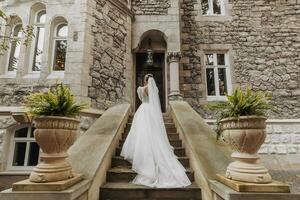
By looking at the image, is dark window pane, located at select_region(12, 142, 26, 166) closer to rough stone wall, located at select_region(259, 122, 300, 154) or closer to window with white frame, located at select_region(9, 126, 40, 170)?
window with white frame, located at select_region(9, 126, 40, 170)

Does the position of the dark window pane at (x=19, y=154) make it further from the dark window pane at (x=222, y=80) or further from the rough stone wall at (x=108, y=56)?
the dark window pane at (x=222, y=80)

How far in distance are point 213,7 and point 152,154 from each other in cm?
729

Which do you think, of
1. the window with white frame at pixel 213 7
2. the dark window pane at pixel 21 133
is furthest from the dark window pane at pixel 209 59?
the dark window pane at pixel 21 133

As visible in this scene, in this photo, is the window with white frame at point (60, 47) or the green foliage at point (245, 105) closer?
the green foliage at point (245, 105)

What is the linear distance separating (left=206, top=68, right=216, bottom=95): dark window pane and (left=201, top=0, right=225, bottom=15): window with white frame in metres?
2.45

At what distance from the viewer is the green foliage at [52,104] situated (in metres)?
2.27

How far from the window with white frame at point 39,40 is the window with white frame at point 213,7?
597 cm

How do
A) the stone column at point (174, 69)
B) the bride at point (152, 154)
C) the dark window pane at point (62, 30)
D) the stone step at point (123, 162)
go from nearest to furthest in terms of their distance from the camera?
1. the bride at point (152, 154)
2. the stone step at point (123, 162)
3. the dark window pane at point (62, 30)
4. the stone column at point (174, 69)

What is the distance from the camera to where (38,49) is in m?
5.96

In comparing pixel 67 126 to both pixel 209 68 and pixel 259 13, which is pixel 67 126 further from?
pixel 259 13

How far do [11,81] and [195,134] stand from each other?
16.5 ft

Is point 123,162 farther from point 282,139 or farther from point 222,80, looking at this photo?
point 282,139

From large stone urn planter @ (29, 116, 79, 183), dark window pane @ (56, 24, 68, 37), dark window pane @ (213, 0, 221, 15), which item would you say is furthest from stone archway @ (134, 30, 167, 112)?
large stone urn planter @ (29, 116, 79, 183)

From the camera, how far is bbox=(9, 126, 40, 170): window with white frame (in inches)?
201
